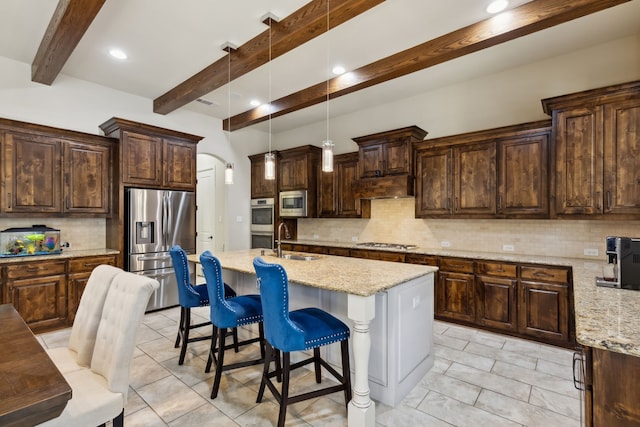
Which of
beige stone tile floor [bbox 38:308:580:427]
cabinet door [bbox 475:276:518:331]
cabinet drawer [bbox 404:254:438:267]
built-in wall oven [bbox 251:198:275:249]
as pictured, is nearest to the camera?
beige stone tile floor [bbox 38:308:580:427]

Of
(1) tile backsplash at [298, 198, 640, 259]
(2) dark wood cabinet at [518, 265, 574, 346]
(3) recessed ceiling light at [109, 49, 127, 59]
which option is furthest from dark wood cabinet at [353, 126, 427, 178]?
(3) recessed ceiling light at [109, 49, 127, 59]

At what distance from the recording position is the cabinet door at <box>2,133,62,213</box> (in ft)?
11.3

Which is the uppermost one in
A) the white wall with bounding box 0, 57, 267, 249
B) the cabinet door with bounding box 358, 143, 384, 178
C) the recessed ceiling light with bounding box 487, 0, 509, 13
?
the recessed ceiling light with bounding box 487, 0, 509, 13

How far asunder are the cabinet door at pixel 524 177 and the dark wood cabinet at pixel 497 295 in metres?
0.69

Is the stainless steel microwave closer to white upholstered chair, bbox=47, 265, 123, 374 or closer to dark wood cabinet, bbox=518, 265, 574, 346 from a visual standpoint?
dark wood cabinet, bbox=518, 265, 574, 346

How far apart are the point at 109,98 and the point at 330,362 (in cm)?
455

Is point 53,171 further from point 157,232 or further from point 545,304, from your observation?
point 545,304

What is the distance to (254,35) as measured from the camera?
3123mm

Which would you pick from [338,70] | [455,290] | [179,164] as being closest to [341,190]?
[338,70]

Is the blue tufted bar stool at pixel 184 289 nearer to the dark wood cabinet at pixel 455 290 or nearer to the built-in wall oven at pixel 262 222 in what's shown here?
the dark wood cabinet at pixel 455 290

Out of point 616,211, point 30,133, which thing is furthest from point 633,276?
point 30,133

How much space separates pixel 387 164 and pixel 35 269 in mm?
4477

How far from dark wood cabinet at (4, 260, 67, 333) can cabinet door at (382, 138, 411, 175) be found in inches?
168

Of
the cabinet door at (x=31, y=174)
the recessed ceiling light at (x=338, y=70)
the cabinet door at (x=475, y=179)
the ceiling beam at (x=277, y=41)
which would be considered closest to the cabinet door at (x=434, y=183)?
the cabinet door at (x=475, y=179)
